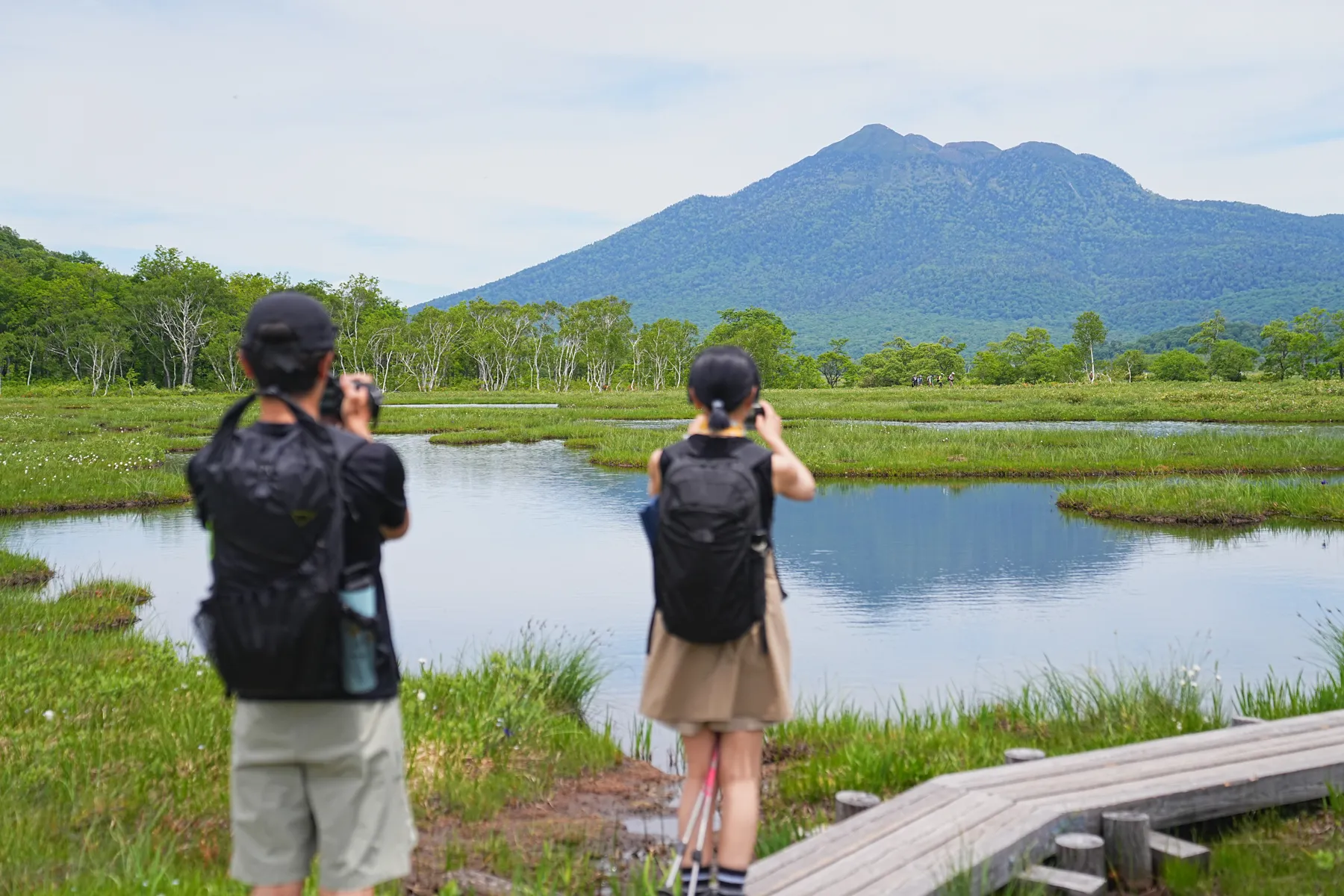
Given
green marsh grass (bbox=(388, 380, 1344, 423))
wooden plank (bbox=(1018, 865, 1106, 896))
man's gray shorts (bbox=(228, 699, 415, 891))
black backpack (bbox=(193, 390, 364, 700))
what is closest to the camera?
black backpack (bbox=(193, 390, 364, 700))

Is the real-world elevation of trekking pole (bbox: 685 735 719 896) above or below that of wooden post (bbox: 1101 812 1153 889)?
above

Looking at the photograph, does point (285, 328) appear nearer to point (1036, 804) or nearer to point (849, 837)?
point (849, 837)

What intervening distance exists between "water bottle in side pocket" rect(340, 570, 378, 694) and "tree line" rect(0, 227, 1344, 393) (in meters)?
86.3

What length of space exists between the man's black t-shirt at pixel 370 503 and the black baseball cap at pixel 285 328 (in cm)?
22

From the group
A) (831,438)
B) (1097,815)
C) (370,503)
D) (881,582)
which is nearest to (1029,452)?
(831,438)

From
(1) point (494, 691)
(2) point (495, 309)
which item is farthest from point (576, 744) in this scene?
(2) point (495, 309)

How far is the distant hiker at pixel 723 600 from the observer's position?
12.6 feet

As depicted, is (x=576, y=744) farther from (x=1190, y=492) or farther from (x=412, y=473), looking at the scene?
(x=412, y=473)

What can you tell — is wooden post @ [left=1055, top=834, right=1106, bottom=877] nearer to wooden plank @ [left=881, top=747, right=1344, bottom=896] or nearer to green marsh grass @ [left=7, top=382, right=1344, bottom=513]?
wooden plank @ [left=881, top=747, right=1344, bottom=896]

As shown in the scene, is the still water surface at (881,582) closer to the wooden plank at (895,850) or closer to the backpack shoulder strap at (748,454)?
the wooden plank at (895,850)

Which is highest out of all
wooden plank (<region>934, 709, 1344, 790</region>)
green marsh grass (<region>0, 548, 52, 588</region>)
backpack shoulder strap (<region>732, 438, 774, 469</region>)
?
backpack shoulder strap (<region>732, 438, 774, 469</region>)

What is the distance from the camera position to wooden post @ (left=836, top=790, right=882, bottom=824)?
509 centimetres

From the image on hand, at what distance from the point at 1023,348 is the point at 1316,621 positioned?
372 ft

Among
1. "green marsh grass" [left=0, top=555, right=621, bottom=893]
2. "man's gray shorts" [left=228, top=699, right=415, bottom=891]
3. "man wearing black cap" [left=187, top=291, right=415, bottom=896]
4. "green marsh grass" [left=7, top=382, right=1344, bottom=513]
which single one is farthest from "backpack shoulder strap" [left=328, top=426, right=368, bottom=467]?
"green marsh grass" [left=7, top=382, right=1344, bottom=513]
